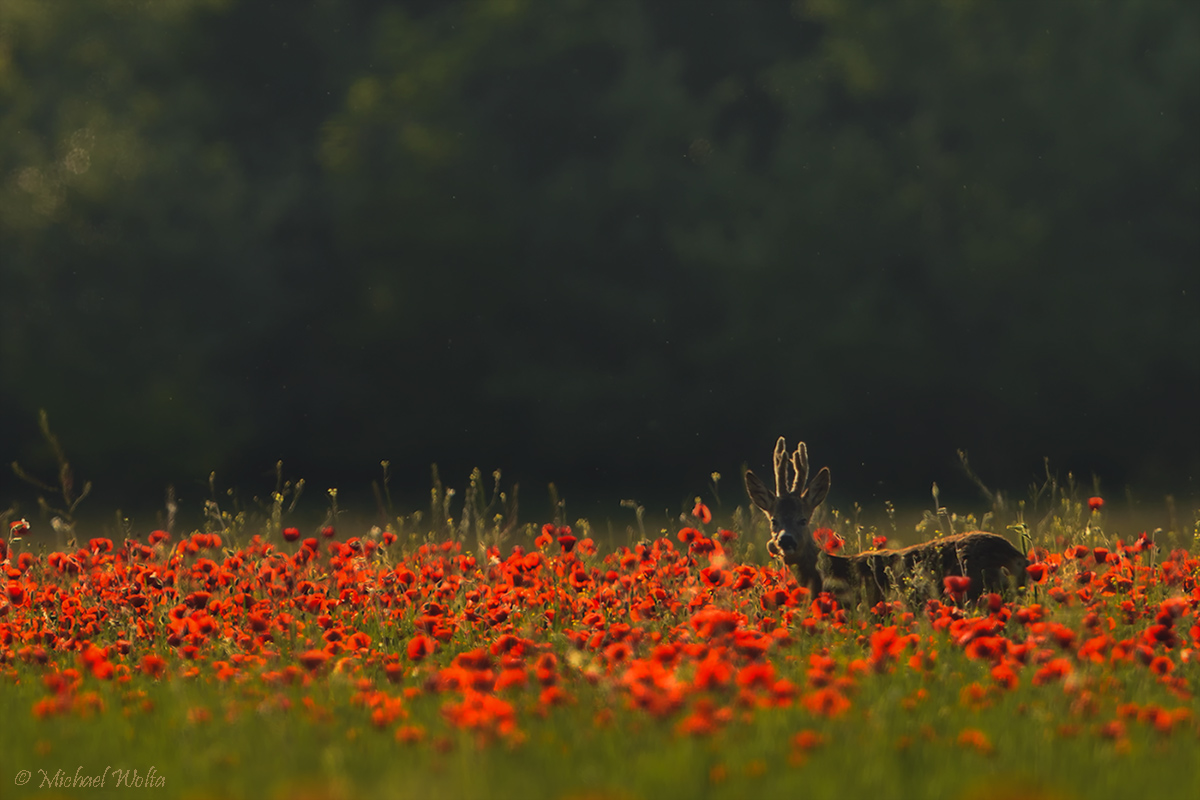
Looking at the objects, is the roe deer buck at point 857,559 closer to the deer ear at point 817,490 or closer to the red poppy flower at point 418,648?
the deer ear at point 817,490

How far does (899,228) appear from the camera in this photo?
18.6 metres

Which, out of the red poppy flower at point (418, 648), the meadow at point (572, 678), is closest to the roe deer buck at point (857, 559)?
the meadow at point (572, 678)

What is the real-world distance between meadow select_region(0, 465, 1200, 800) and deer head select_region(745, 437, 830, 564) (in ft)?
0.70

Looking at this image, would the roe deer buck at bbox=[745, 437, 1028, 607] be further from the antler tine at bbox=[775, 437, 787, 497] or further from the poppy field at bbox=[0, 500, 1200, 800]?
the poppy field at bbox=[0, 500, 1200, 800]

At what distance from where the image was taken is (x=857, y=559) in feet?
23.4

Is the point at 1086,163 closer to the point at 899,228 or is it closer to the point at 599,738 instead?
the point at 899,228

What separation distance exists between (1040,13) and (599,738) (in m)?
18.9

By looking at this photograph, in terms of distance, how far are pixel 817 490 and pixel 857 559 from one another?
535 millimetres

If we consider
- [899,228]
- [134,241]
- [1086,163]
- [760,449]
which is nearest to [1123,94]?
[1086,163]

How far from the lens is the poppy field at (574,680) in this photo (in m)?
3.53

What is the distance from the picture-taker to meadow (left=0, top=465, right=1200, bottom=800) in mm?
3527

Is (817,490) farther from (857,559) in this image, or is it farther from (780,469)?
(857,559)

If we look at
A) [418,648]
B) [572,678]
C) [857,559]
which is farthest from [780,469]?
[418,648]

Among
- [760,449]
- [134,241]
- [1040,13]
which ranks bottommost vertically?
[760,449]
